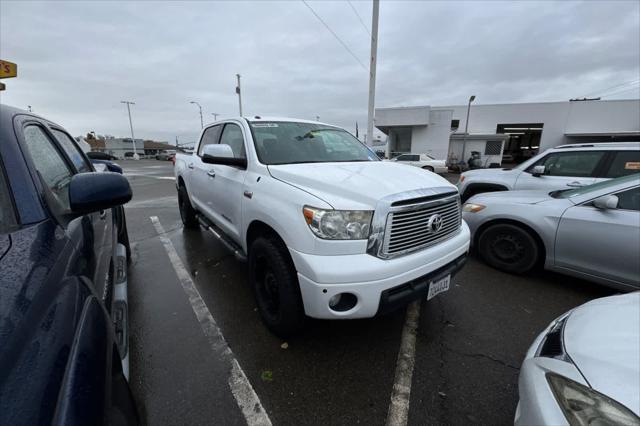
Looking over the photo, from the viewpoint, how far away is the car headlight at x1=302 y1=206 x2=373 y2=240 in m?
1.89

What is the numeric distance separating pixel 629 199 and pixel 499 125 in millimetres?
31211

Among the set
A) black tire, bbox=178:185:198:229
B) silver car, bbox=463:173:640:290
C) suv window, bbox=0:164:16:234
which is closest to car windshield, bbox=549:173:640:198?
silver car, bbox=463:173:640:290

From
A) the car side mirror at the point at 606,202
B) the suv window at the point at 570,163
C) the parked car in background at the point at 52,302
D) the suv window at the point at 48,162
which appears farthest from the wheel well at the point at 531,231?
the suv window at the point at 48,162

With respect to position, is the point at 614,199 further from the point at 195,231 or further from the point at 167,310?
the point at 195,231

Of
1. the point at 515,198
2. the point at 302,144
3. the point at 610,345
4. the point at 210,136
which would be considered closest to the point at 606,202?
the point at 515,198

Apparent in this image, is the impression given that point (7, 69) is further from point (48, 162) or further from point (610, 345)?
point (610, 345)

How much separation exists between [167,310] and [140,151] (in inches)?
3110

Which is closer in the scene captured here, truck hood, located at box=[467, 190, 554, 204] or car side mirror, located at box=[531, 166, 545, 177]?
truck hood, located at box=[467, 190, 554, 204]

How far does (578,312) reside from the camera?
1637 millimetres

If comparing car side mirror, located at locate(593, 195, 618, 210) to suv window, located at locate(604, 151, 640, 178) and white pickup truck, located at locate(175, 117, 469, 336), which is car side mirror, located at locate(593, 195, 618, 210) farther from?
suv window, located at locate(604, 151, 640, 178)

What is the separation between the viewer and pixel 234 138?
3381 mm

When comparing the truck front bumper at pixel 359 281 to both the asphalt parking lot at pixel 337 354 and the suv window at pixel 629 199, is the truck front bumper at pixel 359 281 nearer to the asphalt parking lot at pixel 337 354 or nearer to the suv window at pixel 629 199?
the asphalt parking lot at pixel 337 354

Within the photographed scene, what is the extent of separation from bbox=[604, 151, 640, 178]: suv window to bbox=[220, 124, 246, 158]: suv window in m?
5.64

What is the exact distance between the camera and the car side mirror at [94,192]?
139cm
